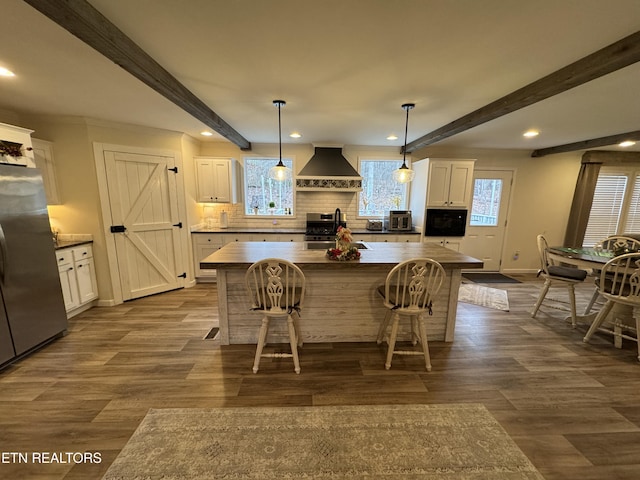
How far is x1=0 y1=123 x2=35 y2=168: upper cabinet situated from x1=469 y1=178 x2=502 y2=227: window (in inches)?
264

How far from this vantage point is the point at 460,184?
4680mm

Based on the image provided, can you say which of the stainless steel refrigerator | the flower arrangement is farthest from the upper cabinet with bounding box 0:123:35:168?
the flower arrangement

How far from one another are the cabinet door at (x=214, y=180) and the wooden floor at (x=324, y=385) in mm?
2369

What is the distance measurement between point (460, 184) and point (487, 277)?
1.98 metres

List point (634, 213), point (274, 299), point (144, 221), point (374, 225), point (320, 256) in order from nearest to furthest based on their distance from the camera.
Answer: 1. point (274, 299)
2. point (320, 256)
3. point (144, 221)
4. point (374, 225)
5. point (634, 213)

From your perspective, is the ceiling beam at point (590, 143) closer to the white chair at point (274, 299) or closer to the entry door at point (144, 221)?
the white chair at point (274, 299)

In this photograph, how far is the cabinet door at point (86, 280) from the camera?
3.27 meters

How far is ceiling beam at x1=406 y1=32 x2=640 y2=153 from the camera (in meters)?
1.64

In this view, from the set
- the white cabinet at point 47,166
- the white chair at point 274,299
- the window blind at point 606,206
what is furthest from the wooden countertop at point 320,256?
the window blind at point 606,206

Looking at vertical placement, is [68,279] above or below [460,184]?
below

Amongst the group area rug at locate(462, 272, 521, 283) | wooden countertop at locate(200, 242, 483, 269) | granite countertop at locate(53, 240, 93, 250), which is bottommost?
area rug at locate(462, 272, 521, 283)

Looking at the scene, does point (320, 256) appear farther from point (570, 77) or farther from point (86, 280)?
point (86, 280)

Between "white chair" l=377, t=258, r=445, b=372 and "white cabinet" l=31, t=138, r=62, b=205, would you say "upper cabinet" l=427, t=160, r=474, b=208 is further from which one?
"white cabinet" l=31, t=138, r=62, b=205

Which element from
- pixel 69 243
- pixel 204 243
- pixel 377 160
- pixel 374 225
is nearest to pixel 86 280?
pixel 69 243
